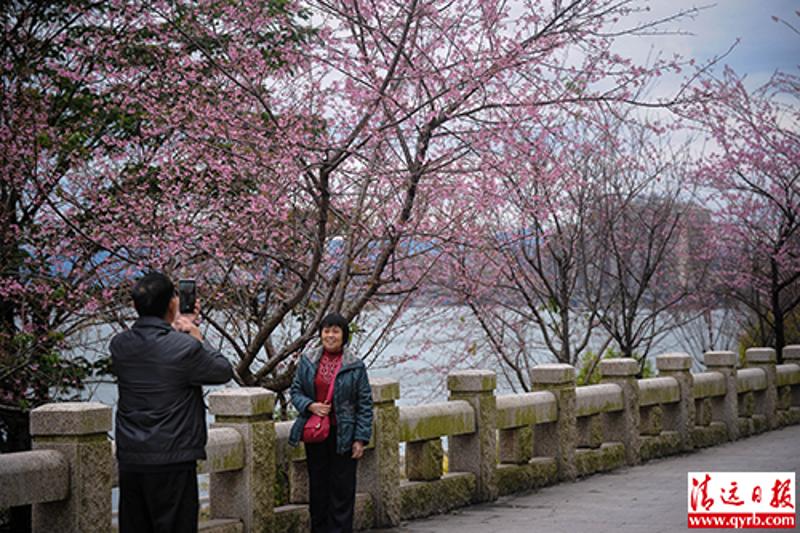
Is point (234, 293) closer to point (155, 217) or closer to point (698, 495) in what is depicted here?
point (155, 217)

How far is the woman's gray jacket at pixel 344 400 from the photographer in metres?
8.36

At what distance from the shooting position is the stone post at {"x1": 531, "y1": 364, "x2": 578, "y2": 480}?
42.2ft

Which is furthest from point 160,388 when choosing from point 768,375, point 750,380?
point 768,375

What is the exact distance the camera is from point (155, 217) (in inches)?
454

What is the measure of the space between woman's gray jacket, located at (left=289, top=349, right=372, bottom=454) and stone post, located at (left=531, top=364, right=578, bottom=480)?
479cm

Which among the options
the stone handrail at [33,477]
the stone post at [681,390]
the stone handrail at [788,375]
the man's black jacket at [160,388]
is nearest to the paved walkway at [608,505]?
the stone post at [681,390]

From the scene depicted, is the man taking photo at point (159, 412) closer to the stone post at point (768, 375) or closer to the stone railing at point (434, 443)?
the stone railing at point (434, 443)

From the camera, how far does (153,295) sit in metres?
6.26

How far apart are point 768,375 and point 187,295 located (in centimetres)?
1523

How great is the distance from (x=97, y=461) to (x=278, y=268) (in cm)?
652

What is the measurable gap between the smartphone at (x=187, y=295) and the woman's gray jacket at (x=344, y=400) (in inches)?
82.6

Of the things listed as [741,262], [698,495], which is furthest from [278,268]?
[741,262]

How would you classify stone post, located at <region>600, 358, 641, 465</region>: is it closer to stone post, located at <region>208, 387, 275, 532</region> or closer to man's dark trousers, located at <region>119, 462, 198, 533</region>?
stone post, located at <region>208, 387, 275, 532</region>

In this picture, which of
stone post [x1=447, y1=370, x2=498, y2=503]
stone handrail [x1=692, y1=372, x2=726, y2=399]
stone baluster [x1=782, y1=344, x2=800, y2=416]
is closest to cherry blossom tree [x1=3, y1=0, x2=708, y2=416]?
stone post [x1=447, y1=370, x2=498, y2=503]
